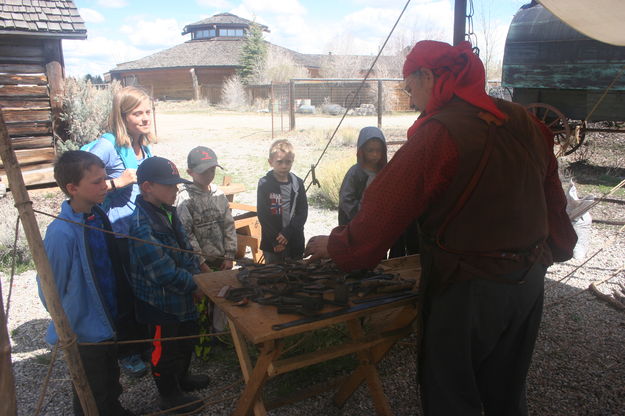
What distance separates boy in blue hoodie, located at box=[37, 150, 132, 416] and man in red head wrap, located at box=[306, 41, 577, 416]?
4.04ft

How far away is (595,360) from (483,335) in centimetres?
213

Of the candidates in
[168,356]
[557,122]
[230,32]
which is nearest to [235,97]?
[230,32]

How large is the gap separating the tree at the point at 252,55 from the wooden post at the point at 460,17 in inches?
1397

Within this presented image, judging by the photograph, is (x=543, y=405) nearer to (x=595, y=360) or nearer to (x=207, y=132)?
(x=595, y=360)

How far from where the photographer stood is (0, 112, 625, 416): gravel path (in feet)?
9.48

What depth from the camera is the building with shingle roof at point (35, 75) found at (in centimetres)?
748

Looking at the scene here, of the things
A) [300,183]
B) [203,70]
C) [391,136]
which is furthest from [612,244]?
[203,70]

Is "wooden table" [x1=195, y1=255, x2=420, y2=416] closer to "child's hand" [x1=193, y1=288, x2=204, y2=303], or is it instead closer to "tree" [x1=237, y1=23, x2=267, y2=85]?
"child's hand" [x1=193, y1=288, x2=204, y2=303]

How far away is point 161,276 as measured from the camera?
2545mm

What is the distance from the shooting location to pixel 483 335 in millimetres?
1854

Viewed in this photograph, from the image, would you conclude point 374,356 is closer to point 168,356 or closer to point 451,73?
point 168,356

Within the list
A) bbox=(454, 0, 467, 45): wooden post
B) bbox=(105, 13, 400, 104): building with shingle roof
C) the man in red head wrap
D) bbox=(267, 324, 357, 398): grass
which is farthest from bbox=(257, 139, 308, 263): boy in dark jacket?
bbox=(105, 13, 400, 104): building with shingle roof

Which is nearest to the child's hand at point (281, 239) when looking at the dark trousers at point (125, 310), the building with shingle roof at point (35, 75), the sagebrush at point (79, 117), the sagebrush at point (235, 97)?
the dark trousers at point (125, 310)

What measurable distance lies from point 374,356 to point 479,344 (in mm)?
808
